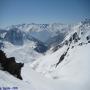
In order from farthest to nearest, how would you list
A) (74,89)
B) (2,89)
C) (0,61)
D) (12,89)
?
1. (74,89)
2. (0,61)
3. (12,89)
4. (2,89)

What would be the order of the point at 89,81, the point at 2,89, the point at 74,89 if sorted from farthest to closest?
the point at 89,81 < the point at 74,89 < the point at 2,89

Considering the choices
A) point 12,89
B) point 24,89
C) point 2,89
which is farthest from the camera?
point 24,89

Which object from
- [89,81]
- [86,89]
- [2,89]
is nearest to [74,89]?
[86,89]

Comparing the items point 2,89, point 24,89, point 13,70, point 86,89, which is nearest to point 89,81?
point 86,89

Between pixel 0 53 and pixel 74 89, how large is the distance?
32.5 meters

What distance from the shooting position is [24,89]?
111ft

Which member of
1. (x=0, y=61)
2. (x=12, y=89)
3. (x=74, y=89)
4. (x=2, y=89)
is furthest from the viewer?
(x=74, y=89)

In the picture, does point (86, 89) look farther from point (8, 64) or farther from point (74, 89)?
point (8, 64)

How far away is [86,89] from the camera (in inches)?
3108

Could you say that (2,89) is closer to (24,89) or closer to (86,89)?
(24,89)

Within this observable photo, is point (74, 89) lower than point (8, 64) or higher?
lower

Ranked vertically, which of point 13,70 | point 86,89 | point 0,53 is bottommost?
point 86,89

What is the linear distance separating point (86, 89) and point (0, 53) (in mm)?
38437

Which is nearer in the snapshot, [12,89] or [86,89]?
[12,89]
